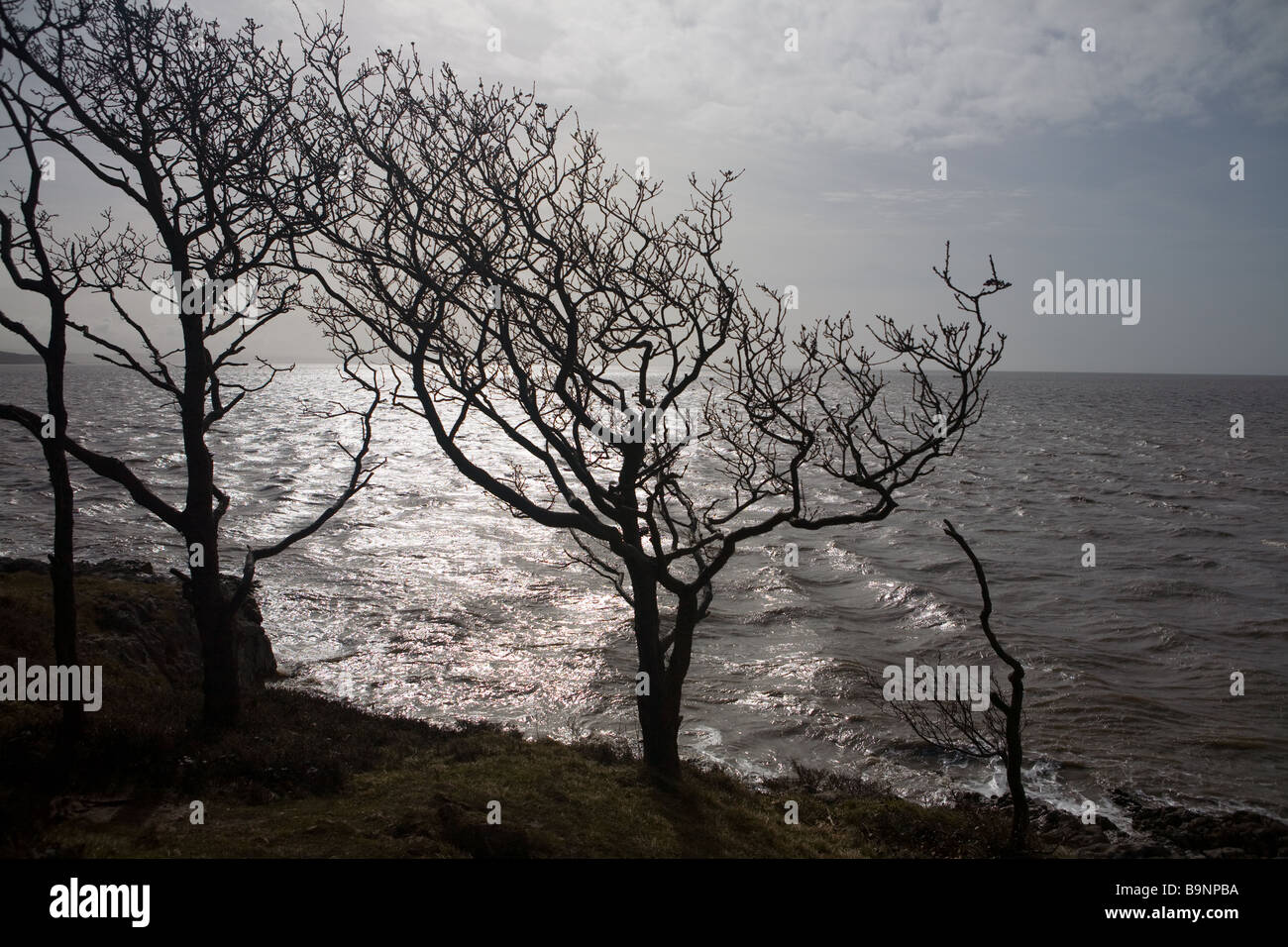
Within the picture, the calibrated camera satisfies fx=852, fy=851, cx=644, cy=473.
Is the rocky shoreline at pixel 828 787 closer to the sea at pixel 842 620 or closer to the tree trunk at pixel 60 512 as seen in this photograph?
the sea at pixel 842 620

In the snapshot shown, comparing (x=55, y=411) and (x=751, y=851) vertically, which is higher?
(x=55, y=411)

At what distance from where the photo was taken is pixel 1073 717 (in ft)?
75.0

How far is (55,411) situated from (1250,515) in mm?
56774

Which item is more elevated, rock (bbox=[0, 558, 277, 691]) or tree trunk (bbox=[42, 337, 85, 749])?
tree trunk (bbox=[42, 337, 85, 749])

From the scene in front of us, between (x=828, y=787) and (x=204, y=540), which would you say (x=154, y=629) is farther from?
(x=828, y=787)

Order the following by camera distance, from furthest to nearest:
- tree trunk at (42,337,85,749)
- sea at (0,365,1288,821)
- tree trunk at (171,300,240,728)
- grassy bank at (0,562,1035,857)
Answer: sea at (0,365,1288,821) → tree trunk at (171,300,240,728) → tree trunk at (42,337,85,749) → grassy bank at (0,562,1035,857)

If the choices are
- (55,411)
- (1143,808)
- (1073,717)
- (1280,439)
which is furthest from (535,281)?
(1280,439)

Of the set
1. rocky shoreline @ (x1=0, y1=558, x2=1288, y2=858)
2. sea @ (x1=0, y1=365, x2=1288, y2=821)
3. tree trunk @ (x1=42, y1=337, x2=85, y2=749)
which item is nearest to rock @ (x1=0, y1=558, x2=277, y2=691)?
rocky shoreline @ (x1=0, y1=558, x2=1288, y2=858)

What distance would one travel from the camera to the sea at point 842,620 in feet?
69.2

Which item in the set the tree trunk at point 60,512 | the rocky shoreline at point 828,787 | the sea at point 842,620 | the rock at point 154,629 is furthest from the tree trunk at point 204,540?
the rock at point 154,629

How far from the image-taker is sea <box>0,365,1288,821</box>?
21.1 m

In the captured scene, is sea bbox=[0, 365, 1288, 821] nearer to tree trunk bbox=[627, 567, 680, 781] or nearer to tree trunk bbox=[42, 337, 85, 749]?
tree trunk bbox=[42, 337, 85, 749]
